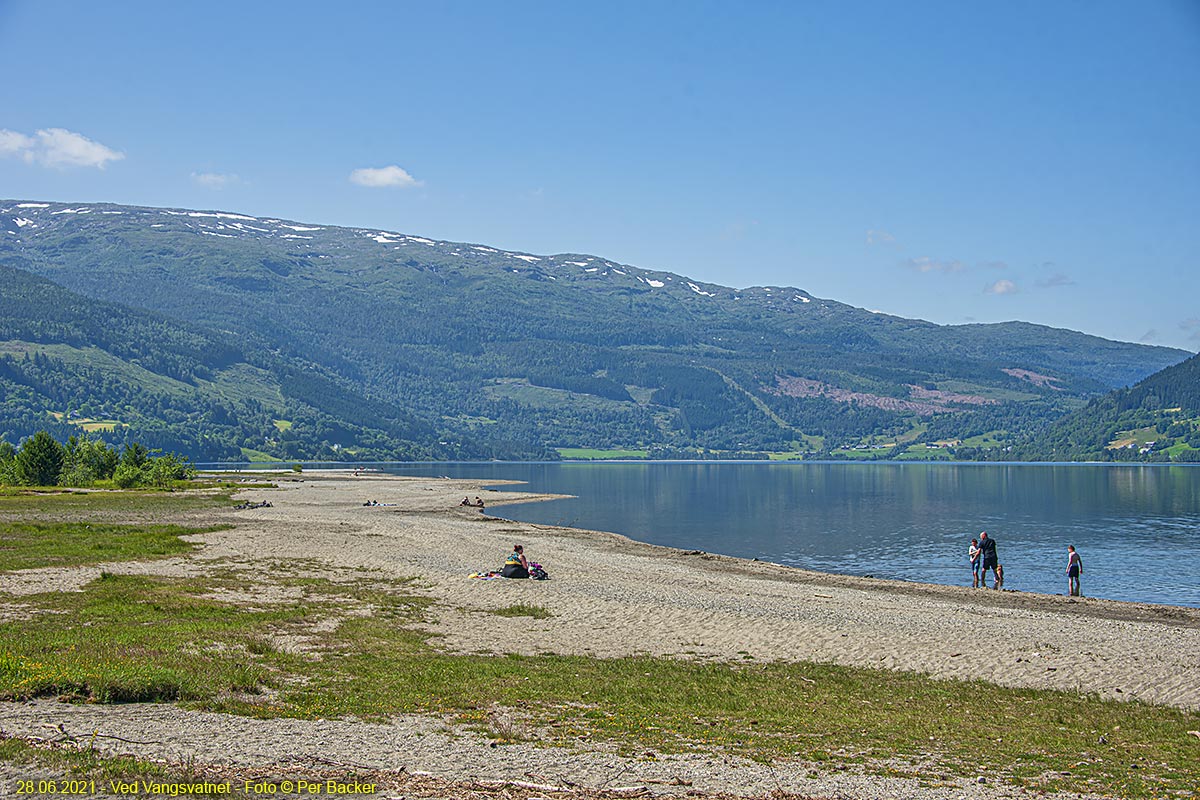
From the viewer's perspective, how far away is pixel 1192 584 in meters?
49.8

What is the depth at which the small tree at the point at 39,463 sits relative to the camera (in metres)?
95.8

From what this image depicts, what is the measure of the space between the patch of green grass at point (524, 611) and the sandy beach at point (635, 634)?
2.05 ft

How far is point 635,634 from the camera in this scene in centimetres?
2784

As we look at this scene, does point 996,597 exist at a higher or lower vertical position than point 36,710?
lower

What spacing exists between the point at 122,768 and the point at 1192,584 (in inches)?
2059

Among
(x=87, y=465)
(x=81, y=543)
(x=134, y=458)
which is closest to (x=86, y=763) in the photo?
(x=81, y=543)

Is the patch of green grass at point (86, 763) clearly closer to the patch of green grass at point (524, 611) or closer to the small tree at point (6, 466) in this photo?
the patch of green grass at point (524, 611)

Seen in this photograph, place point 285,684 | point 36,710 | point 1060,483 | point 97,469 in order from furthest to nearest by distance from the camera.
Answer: point 1060,483
point 97,469
point 285,684
point 36,710

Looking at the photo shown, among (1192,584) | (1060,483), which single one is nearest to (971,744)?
(1192,584)

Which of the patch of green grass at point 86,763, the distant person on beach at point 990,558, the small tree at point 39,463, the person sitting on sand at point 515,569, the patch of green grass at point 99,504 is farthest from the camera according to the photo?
the small tree at point 39,463

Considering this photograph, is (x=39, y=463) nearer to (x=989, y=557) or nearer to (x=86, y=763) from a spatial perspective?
(x=989, y=557)

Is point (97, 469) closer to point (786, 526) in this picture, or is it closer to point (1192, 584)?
point (786, 526)

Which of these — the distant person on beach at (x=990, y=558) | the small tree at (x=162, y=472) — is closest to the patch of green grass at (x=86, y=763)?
the distant person on beach at (x=990, y=558)

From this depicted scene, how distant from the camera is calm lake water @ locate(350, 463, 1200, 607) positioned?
5534 centimetres
